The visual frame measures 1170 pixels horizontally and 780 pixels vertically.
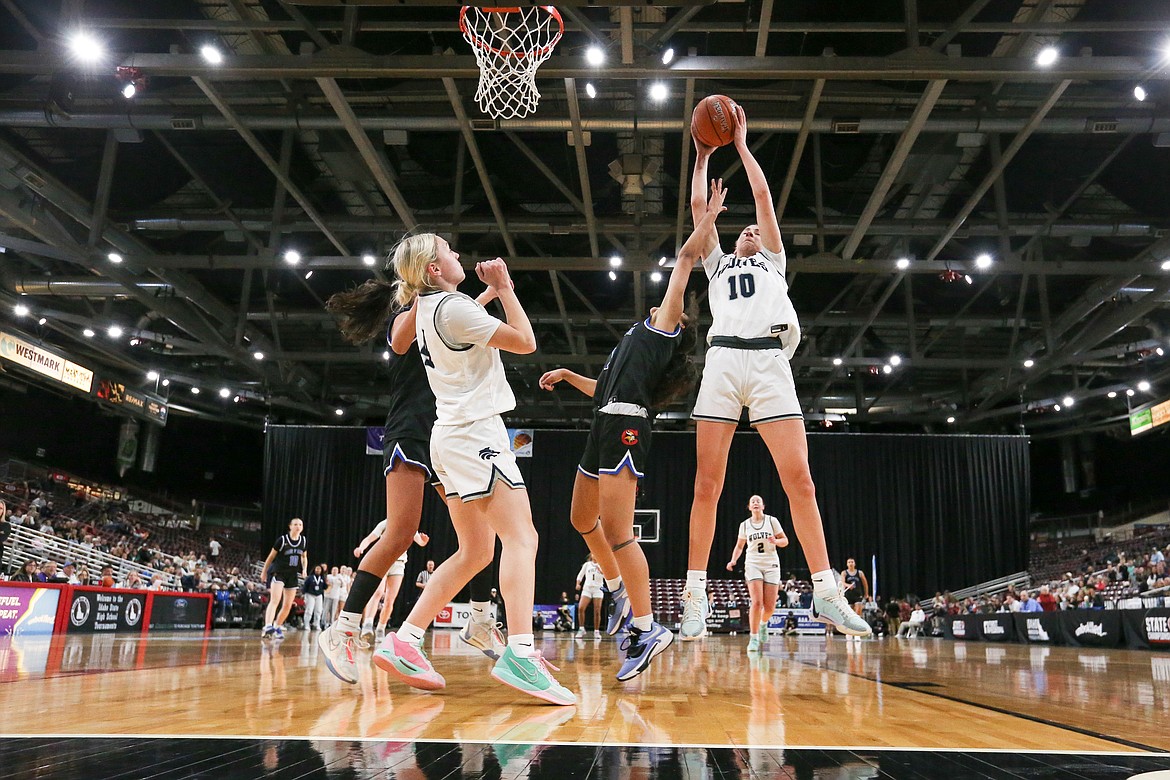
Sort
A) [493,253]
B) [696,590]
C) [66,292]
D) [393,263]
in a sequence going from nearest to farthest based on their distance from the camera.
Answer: [393,263] < [696,590] < [493,253] < [66,292]

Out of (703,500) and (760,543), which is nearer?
(703,500)

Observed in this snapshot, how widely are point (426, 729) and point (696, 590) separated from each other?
7.27ft

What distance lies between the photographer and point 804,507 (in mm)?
4129

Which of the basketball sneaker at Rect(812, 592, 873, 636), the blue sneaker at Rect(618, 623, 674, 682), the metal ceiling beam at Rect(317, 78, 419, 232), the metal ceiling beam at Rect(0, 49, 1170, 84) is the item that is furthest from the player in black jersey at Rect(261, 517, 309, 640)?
the basketball sneaker at Rect(812, 592, 873, 636)

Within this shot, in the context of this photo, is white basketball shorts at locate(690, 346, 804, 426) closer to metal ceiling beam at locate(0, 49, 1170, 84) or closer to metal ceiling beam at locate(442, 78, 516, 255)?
metal ceiling beam at locate(0, 49, 1170, 84)

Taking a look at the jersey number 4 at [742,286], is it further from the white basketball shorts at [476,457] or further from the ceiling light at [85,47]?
the ceiling light at [85,47]

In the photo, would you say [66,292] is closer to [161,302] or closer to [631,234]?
[161,302]

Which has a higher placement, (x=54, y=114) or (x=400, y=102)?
(x=400, y=102)

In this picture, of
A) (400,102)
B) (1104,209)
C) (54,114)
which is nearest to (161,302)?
(54,114)

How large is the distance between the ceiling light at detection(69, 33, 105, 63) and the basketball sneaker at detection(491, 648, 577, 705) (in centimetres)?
857

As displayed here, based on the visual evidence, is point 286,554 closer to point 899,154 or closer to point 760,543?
point 760,543

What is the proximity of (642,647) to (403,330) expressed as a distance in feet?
6.55

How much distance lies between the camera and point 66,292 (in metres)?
17.2

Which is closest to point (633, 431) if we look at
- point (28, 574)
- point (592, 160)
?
point (592, 160)
